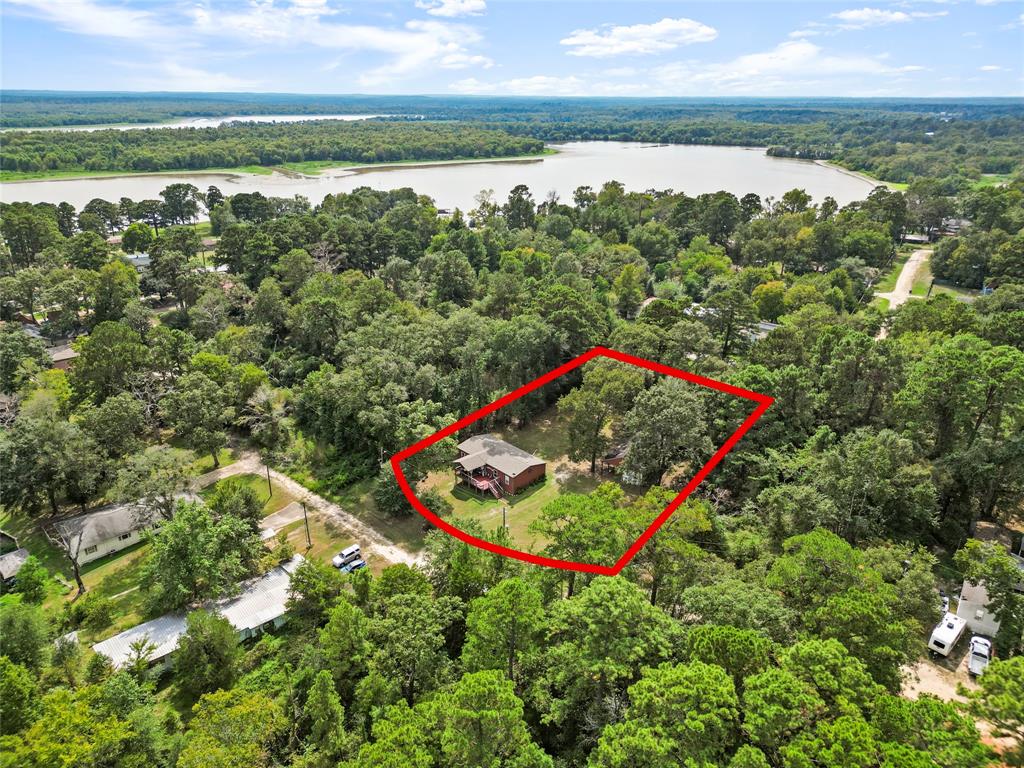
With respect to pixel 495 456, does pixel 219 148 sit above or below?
above

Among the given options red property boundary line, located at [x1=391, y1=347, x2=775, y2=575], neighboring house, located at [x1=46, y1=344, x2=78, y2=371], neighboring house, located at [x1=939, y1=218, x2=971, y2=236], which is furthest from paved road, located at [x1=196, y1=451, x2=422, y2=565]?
neighboring house, located at [x1=939, y1=218, x2=971, y2=236]

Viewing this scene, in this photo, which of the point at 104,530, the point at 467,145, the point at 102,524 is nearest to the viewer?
the point at 104,530

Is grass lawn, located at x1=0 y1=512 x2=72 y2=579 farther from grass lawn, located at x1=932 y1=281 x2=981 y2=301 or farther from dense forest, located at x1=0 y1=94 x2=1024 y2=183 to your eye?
dense forest, located at x1=0 y1=94 x2=1024 y2=183

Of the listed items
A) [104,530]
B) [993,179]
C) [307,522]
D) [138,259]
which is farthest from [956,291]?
[138,259]

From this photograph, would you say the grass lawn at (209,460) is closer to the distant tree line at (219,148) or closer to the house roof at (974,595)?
the house roof at (974,595)

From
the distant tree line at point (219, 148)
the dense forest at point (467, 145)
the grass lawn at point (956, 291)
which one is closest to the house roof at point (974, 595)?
the grass lawn at point (956, 291)

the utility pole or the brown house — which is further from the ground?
the brown house

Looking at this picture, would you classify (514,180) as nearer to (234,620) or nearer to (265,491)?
(265,491)

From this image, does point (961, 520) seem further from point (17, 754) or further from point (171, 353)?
point (171, 353)
